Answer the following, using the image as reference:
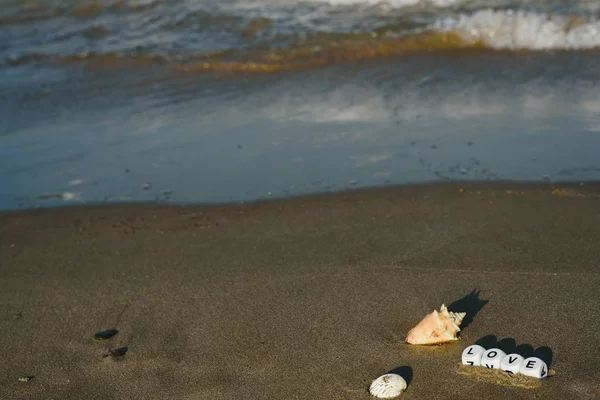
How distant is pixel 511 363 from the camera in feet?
11.3

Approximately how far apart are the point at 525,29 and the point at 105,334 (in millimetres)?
7632

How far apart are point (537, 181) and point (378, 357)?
2592mm

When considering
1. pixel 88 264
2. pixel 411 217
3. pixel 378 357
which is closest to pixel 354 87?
pixel 411 217

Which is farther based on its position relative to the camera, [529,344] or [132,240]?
[132,240]

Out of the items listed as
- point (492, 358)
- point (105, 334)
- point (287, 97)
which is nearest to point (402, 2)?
point (287, 97)

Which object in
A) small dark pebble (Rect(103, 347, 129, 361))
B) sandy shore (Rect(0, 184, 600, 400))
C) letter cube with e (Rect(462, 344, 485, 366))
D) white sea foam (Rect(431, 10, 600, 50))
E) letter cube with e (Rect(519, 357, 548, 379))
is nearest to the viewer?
letter cube with e (Rect(519, 357, 548, 379))

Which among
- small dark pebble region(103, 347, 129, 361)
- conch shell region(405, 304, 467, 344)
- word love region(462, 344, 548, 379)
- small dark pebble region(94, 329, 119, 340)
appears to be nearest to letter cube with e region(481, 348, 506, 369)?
word love region(462, 344, 548, 379)

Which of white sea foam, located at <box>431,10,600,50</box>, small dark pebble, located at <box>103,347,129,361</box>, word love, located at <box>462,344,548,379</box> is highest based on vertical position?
word love, located at <box>462,344,548,379</box>

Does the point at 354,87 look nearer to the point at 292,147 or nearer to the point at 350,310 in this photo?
the point at 292,147

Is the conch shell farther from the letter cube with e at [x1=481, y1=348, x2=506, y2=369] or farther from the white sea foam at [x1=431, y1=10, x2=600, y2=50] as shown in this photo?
the white sea foam at [x1=431, y1=10, x2=600, y2=50]

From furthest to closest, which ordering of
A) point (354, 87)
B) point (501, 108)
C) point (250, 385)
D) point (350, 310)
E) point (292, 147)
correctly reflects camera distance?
1. point (354, 87)
2. point (501, 108)
3. point (292, 147)
4. point (350, 310)
5. point (250, 385)

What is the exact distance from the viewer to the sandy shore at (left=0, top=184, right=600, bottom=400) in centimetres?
367

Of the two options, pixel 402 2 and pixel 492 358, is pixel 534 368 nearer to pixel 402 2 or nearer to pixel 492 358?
pixel 492 358

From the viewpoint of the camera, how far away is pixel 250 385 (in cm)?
362
